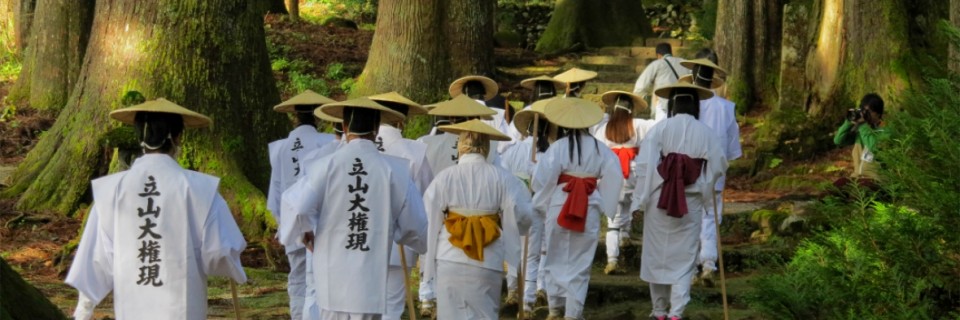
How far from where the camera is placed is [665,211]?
35.9 ft

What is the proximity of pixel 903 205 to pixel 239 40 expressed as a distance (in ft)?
25.8

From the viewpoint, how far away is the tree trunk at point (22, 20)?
22.5 meters

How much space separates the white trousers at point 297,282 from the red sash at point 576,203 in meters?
2.13

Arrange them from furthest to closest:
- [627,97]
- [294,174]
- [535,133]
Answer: [627,97]
[535,133]
[294,174]

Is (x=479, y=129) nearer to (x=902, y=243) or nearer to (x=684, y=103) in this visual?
(x=684, y=103)

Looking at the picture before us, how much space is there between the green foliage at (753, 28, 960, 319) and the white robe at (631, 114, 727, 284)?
101 inches

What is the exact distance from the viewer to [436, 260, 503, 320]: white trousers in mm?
9336

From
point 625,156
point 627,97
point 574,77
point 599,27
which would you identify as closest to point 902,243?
point 627,97

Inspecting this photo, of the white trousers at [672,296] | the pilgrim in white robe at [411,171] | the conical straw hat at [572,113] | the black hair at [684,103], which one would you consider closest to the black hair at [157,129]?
the pilgrim in white robe at [411,171]

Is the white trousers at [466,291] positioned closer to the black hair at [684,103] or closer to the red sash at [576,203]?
the red sash at [576,203]

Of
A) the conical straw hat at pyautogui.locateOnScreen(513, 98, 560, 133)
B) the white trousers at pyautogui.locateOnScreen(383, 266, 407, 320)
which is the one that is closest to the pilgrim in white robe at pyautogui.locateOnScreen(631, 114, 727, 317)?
the conical straw hat at pyautogui.locateOnScreen(513, 98, 560, 133)

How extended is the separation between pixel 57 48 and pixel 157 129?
12.3m

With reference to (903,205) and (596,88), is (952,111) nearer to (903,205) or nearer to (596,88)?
(903,205)

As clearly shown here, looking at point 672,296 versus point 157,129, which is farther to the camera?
point 672,296
